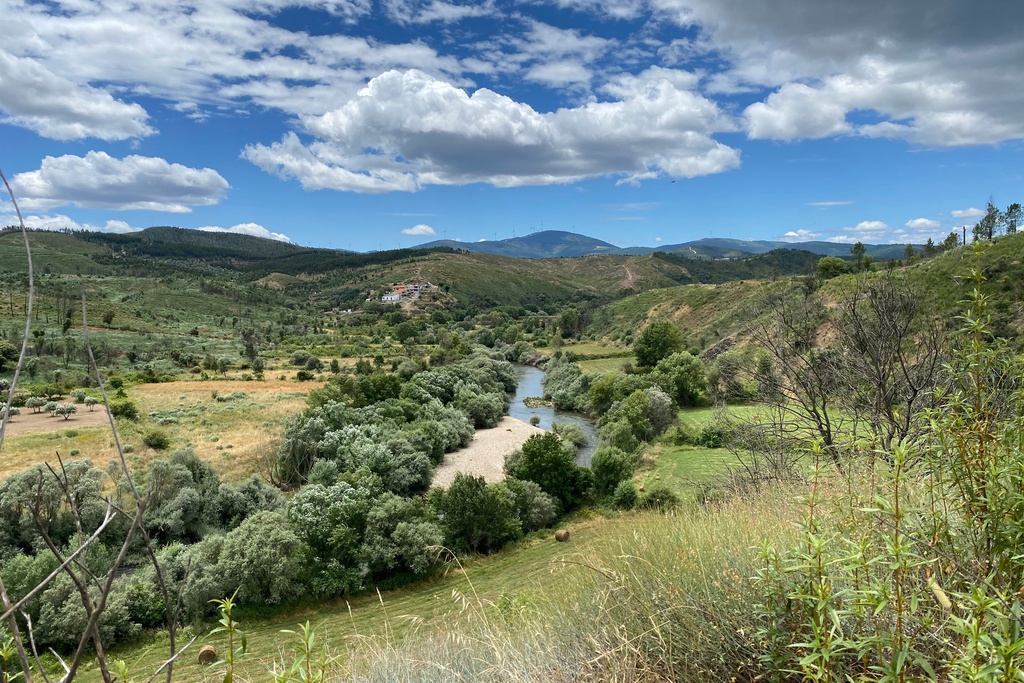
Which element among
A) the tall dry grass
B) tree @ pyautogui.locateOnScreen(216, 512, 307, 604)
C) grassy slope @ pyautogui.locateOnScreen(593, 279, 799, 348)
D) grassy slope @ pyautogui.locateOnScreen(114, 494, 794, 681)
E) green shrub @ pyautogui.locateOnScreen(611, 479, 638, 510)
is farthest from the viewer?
grassy slope @ pyautogui.locateOnScreen(593, 279, 799, 348)

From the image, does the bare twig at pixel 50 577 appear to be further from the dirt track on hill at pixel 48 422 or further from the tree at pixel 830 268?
the tree at pixel 830 268

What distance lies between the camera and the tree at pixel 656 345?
52156 mm

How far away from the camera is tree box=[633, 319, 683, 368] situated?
52156 mm

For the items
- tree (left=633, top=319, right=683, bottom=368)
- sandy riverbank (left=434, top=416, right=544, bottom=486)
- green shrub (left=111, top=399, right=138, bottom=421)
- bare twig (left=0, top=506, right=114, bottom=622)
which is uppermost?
bare twig (left=0, top=506, right=114, bottom=622)

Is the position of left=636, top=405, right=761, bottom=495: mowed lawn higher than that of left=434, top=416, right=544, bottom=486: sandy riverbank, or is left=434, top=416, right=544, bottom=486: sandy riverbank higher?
left=636, top=405, right=761, bottom=495: mowed lawn

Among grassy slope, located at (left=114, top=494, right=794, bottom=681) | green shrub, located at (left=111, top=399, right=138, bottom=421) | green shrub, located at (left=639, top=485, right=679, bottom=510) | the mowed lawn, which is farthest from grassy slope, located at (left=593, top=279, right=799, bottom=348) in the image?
grassy slope, located at (left=114, top=494, right=794, bottom=681)

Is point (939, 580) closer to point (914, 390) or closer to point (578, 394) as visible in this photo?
point (914, 390)

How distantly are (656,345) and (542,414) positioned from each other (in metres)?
14.1

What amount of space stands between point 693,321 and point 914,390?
63.9 meters

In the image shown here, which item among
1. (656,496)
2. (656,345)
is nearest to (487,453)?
(656,496)

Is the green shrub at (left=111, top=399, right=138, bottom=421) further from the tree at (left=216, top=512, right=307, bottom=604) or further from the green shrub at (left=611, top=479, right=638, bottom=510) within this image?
the green shrub at (left=611, top=479, right=638, bottom=510)

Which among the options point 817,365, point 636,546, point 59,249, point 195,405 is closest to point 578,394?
point 195,405

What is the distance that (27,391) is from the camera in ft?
121

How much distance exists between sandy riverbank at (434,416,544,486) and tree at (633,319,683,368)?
54.0 feet
